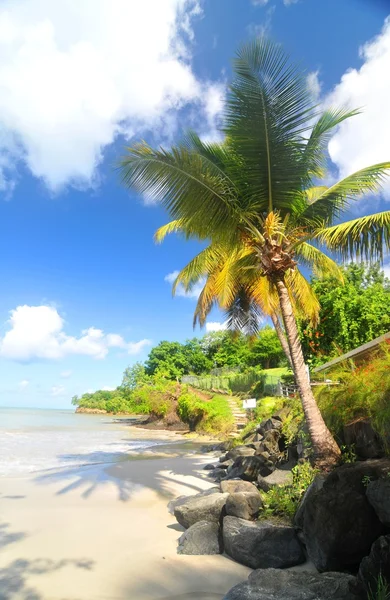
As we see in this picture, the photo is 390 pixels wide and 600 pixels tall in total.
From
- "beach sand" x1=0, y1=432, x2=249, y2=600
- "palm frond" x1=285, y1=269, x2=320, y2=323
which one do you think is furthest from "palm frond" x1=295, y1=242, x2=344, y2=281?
"beach sand" x1=0, y1=432, x2=249, y2=600

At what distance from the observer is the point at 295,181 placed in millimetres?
7977

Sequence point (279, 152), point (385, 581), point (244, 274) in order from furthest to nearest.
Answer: point (244, 274), point (279, 152), point (385, 581)

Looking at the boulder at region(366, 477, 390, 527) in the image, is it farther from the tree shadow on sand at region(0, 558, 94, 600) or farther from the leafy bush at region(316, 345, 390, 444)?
the tree shadow on sand at region(0, 558, 94, 600)

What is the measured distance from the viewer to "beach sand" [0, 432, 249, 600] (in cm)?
433

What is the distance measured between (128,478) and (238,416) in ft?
52.4

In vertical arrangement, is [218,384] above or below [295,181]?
below

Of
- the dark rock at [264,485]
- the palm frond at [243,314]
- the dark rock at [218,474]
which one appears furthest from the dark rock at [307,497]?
the palm frond at [243,314]

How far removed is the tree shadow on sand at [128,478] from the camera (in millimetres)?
9484

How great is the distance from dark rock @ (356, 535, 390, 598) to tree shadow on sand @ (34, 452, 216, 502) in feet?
20.0

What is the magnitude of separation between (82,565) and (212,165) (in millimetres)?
7352

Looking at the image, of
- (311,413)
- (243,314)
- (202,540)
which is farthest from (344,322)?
(202,540)

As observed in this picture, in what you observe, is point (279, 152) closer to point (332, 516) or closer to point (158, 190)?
point (158, 190)

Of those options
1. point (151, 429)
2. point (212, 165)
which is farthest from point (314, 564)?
point (151, 429)

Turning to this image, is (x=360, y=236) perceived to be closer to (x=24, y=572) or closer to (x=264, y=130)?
(x=264, y=130)
